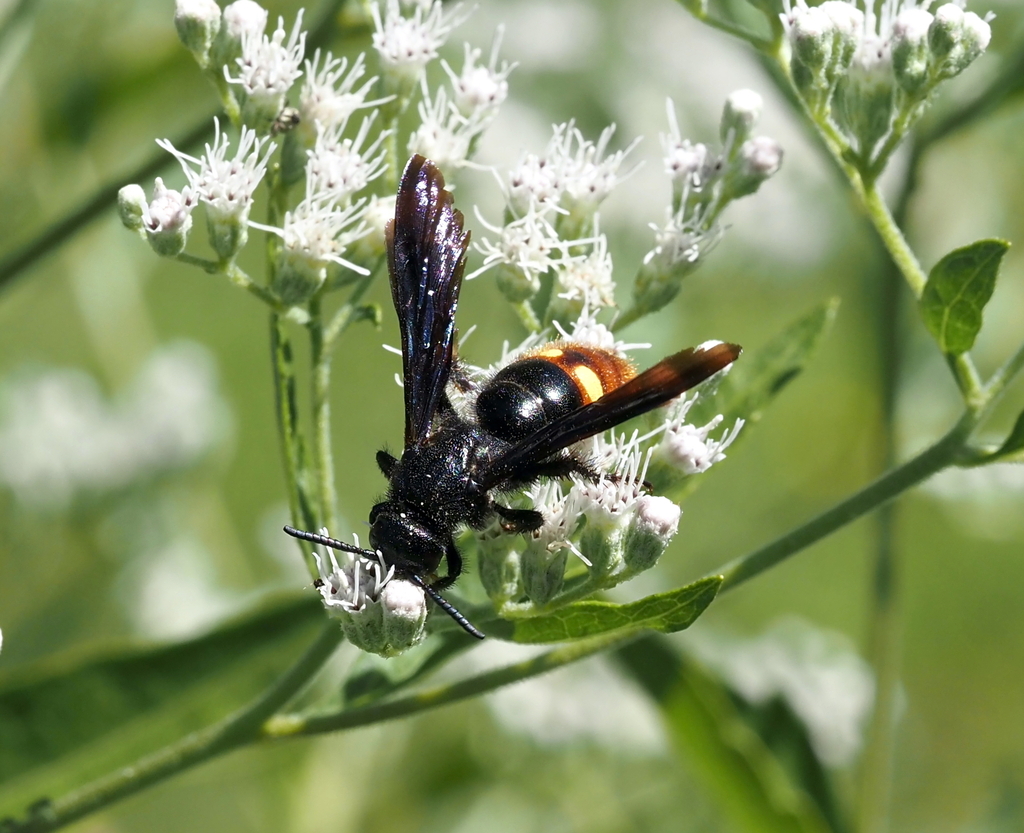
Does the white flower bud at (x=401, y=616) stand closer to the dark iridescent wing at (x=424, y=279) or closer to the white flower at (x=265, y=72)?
the dark iridescent wing at (x=424, y=279)

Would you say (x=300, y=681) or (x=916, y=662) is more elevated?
(x=300, y=681)

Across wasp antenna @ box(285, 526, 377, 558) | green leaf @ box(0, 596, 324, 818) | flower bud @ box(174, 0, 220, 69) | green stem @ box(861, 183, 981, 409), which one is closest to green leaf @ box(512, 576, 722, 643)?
wasp antenna @ box(285, 526, 377, 558)

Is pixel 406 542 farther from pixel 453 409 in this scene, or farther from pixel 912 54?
pixel 912 54

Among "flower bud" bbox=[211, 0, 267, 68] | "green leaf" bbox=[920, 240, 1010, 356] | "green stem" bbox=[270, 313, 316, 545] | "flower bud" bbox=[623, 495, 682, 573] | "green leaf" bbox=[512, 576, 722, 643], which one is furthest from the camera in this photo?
"flower bud" bbox=[211, 0, 267, 68]

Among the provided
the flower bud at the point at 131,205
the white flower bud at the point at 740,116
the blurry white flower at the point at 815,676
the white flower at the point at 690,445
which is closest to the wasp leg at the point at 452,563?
the white flower at the point at 690,445

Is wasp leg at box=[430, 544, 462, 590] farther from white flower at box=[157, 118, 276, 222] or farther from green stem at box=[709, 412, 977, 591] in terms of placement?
white flower at box=[157, 118, 276, 222]

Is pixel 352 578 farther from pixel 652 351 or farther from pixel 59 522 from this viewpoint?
pixel 59 522

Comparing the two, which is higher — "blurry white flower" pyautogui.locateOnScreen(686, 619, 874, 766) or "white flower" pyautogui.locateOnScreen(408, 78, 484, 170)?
"white flower" pyautogui.locateOnScreen(408, 78, 484, 170)

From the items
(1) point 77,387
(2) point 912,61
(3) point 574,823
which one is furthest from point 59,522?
(2) point 912,61
